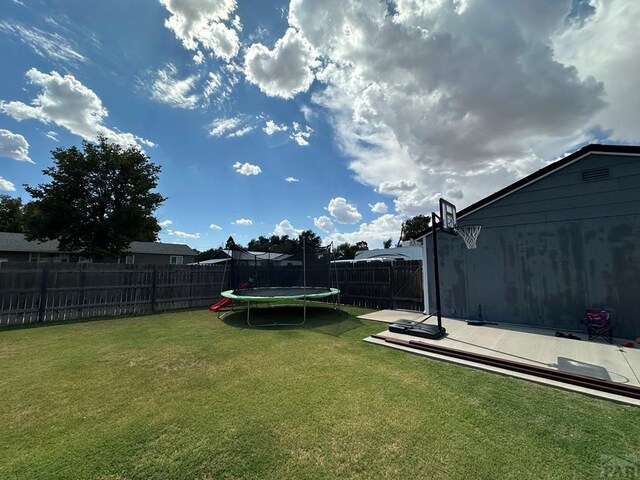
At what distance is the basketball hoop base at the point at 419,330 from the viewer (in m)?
5.36

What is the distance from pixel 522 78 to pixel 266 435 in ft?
33.4

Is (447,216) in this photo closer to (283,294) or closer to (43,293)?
(283,294)

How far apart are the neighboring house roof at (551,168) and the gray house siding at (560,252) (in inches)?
3.2

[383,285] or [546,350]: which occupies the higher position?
[383,285]

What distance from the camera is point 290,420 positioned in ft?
8.27

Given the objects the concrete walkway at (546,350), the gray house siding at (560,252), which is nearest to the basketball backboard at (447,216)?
the gray house siding at (560,252)

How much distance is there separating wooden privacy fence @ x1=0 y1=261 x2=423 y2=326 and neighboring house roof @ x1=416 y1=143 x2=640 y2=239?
8.59 feet

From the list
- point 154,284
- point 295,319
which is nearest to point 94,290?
point 154,284

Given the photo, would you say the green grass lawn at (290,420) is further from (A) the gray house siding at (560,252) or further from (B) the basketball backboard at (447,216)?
(A) the gray house siding at (560,252)

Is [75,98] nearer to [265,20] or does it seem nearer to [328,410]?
[265,20]

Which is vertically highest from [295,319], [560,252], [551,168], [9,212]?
[9,212]

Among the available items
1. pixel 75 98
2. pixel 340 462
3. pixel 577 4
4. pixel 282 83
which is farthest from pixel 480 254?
pixel 75 98

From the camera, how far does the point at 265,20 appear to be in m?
7.91

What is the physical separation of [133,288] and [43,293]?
2.07 metres
